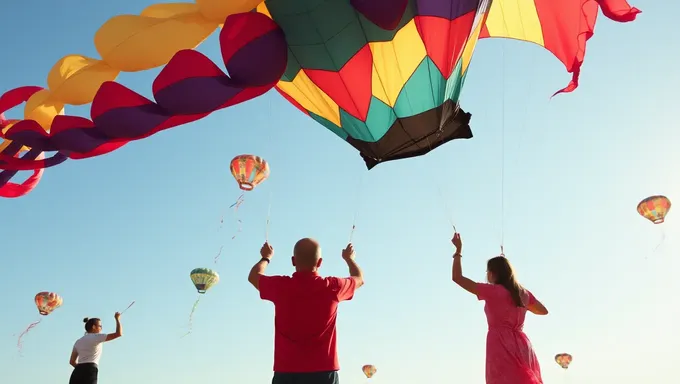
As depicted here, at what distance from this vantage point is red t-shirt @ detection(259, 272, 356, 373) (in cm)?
276

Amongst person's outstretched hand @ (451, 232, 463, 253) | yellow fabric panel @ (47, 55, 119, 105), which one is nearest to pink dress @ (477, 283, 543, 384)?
person's outstretched hand @ (451, 232, 463, 253)

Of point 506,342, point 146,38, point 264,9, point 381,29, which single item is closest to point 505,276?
point 506,342

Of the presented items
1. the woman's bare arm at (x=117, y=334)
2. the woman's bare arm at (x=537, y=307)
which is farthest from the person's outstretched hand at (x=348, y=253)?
the woman's bare arm at (x=117, y=334)

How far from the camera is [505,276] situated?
3658 mm

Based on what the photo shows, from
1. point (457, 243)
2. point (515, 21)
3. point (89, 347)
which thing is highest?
point (515, 21)

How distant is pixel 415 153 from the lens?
208 inches

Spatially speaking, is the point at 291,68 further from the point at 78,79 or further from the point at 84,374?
the point at 84,374

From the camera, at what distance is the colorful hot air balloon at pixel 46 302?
16.9 metres

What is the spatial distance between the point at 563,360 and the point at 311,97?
2149 cm

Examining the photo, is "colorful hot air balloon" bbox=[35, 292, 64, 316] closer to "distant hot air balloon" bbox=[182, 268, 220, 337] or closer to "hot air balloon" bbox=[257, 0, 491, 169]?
"distant hot air balloon" bbox=[182, 268, 220, 337]

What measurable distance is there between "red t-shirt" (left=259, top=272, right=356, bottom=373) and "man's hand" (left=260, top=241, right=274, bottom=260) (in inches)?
15.6

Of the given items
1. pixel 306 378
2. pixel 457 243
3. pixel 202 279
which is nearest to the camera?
pixel 306 378

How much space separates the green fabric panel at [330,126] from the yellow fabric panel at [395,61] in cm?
60

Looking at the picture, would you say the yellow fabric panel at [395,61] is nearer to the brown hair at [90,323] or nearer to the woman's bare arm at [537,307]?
the woman's bare arm at [537,307]
